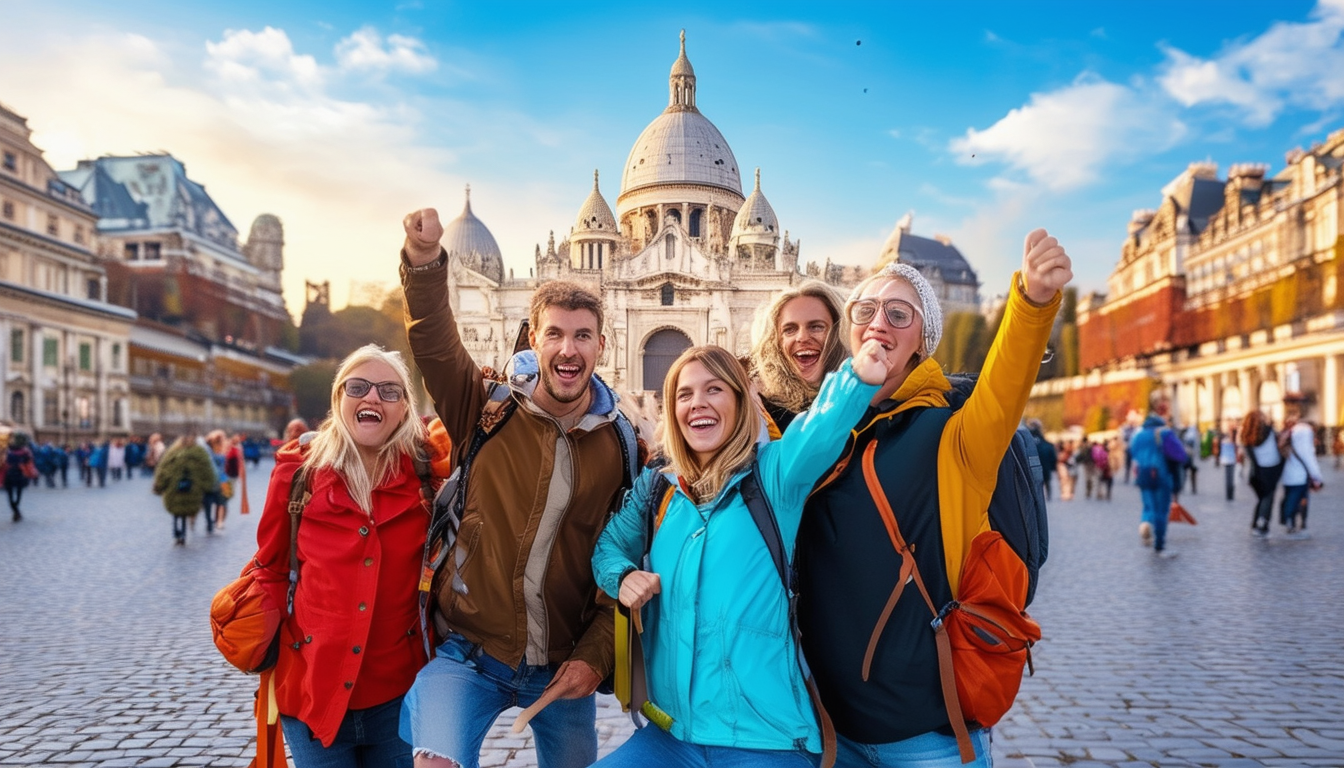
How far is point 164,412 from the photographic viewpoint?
44281 millimetres

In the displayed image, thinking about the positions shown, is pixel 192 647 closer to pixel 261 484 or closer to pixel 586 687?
pixel 586 687

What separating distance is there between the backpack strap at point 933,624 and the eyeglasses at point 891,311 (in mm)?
381

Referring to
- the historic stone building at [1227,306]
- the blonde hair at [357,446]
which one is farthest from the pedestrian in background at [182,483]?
the historic stone building at [1227,306]

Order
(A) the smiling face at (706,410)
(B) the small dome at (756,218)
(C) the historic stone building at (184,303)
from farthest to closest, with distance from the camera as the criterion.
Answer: (B) the small dome at (756,218), (C) the historic stone building at (184,303), (A) the smiling face at (706,410)

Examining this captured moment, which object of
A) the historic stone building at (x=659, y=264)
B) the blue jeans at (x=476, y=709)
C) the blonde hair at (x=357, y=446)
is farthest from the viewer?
the historic stone building at (x=659, y=264)

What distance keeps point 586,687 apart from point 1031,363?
1.44 m

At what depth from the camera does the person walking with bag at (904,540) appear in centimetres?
209

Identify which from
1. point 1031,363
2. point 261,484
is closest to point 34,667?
point 1031,363

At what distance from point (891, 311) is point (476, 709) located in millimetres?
1540

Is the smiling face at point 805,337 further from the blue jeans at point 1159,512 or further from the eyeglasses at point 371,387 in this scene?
the blue jeans at point 1159,512

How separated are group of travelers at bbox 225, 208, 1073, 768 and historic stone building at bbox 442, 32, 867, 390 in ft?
142

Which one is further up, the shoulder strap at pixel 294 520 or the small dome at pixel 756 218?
the small dome at pixel 756 218

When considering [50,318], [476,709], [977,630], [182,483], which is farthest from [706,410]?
[50,318]

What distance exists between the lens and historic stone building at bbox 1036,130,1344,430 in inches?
1334
